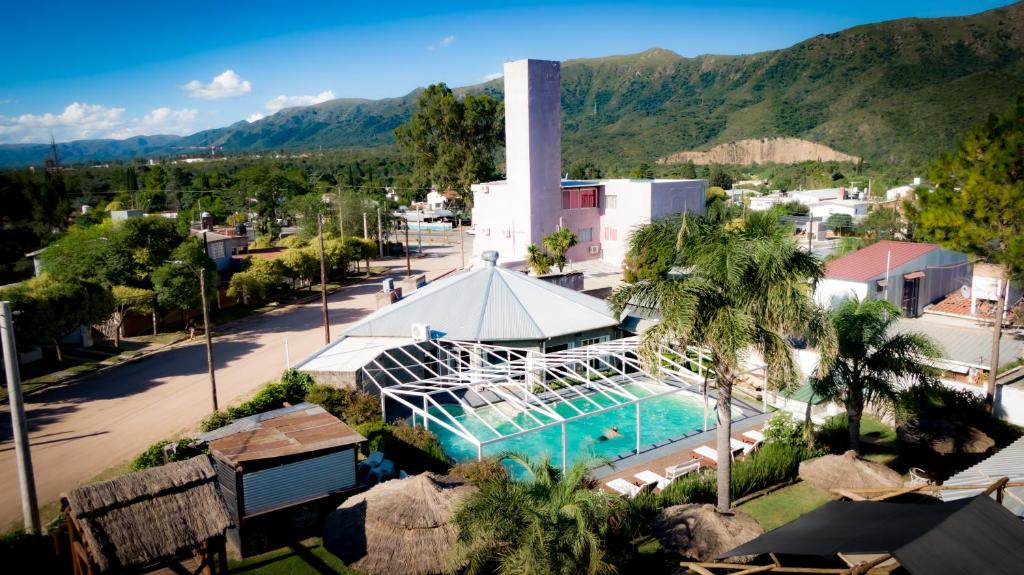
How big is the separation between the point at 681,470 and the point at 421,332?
10.8 m

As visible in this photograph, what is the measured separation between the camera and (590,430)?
2081 centimetres

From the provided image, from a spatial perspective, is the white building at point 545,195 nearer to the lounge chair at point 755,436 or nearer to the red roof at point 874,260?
the red roof at point 874,260

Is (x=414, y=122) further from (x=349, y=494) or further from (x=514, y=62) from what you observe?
(x=349, y=494)

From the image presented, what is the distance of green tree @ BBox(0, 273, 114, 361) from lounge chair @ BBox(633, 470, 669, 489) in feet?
66.8

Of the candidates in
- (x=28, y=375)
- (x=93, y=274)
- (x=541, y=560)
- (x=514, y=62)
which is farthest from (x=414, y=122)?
(x=541, y=560)

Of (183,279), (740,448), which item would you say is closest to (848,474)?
(740,448)

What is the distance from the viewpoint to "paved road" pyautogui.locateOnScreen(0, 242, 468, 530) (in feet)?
56.4

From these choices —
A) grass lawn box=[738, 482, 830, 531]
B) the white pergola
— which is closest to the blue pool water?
the white pergola

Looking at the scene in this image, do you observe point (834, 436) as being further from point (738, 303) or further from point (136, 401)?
point (136, 401)

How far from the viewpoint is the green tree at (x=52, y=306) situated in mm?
22453

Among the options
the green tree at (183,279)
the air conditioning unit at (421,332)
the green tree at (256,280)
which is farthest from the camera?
the green tree at (256,280)

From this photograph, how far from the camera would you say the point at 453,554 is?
10.4 m

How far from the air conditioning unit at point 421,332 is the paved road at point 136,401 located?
5728 millimetres

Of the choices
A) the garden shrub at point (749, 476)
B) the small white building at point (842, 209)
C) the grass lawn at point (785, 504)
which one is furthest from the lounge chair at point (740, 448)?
the small white building at point (842, 209)
